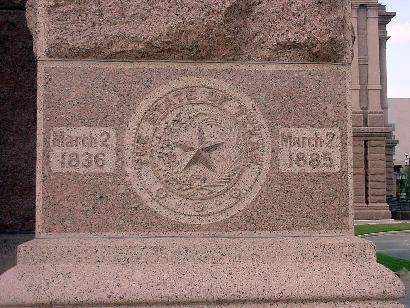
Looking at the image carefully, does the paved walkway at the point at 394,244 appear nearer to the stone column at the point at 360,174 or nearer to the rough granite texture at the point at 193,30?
the rough granite texture at the point at 193,30

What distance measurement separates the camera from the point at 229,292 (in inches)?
147

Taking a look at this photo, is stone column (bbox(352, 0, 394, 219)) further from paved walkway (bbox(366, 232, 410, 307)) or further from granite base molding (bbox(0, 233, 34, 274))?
granite base molding (bbox(0, 233, 34, 274))

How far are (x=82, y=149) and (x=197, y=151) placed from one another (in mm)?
715

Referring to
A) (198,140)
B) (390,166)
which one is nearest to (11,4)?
(198,140)

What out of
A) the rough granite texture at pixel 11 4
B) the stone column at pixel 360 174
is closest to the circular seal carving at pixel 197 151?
the rough granite texture at pixel 11 4

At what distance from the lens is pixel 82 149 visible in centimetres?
402

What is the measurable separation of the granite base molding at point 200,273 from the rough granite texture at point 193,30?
3.84 ft

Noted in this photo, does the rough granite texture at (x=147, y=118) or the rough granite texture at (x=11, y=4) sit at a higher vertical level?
the rough granite texture at (x=11, y=4)

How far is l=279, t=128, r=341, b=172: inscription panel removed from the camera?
4109 millimetres

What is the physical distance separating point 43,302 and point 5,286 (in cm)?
28

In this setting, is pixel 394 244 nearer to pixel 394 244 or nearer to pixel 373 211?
pixel 394 244

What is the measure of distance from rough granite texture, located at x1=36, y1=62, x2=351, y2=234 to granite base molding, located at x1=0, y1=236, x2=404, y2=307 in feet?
0.38

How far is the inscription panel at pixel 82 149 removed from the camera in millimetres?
3998

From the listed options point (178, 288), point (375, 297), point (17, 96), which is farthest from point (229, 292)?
point (17, 96)
